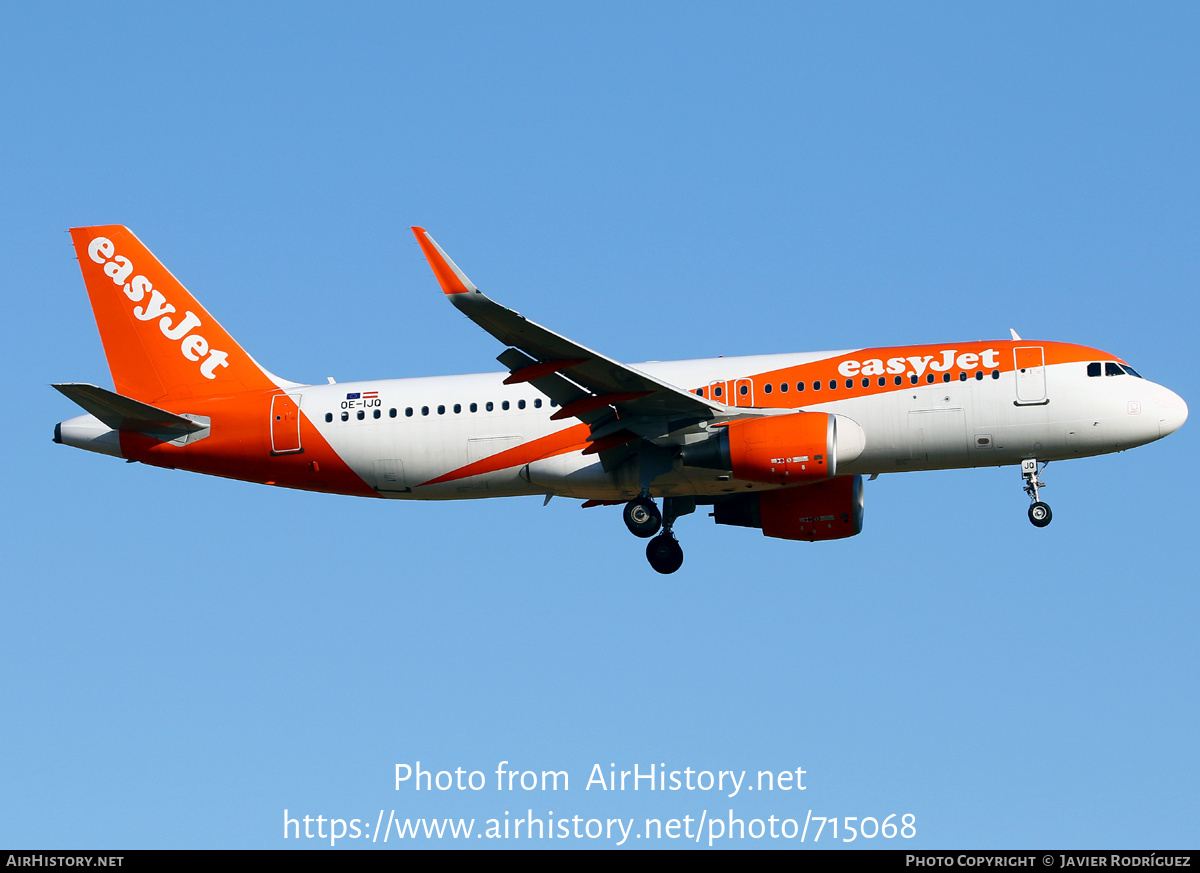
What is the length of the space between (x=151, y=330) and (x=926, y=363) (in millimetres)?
21918

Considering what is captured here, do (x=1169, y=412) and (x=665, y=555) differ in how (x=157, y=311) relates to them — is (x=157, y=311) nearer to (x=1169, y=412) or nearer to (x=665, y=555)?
(x=665, y=555)

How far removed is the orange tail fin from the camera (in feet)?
141

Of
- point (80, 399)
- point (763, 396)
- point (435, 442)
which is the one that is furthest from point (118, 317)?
point (763, 396)

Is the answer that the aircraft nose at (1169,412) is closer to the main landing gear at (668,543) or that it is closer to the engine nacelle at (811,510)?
the engine nacelle at (811,510)

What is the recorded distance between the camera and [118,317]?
142 feet

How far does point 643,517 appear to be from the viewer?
130ft

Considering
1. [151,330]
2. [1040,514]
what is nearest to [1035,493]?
[1040,514]

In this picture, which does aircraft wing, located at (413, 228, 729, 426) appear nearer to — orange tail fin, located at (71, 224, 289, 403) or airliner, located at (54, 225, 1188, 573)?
airliner, located at (54, 225, 1188, 573)

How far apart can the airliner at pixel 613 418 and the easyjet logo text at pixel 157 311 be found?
0.06 metres

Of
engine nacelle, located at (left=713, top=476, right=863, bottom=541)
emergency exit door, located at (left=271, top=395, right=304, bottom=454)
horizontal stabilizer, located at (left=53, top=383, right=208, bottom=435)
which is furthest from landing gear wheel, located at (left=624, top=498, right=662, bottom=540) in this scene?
horizontal stabilizer, located at (left=53, top=383, right=208, bottom=435)
